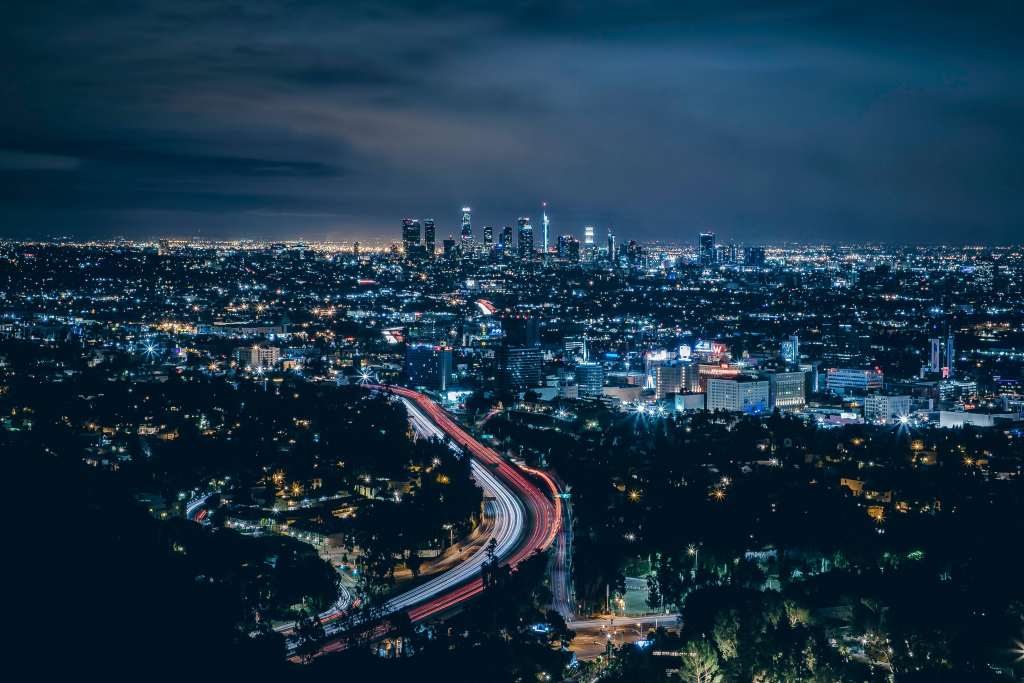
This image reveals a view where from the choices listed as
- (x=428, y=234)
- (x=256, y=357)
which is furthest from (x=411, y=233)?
(x=256, y=357)

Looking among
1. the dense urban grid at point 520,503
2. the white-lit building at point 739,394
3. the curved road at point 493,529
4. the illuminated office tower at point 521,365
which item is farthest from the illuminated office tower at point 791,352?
the curved road at point 493,529

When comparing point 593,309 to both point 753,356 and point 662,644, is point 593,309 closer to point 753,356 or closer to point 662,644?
point 753,356

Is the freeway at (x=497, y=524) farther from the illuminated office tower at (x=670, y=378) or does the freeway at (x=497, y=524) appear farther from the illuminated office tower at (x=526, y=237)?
the illuminated office tower at (x=526, y=237)

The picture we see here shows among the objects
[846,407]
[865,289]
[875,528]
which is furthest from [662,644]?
[865,289]

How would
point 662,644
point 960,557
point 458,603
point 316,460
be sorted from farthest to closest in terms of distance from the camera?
point 316,460
point 960,557
point 458,603
point 662,644

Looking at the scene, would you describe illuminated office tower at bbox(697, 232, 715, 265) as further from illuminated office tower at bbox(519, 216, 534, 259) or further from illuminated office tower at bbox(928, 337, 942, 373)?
illuminated office tower at bbox(928, 337, 942, 373)

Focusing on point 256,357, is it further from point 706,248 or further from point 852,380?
point 706,248
